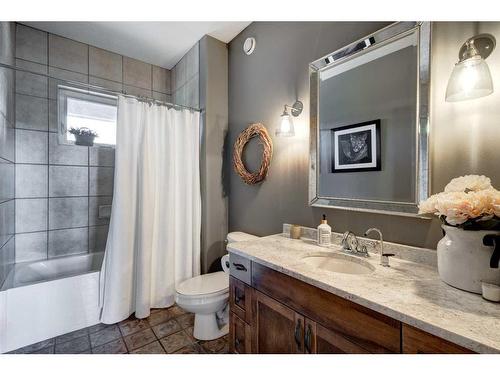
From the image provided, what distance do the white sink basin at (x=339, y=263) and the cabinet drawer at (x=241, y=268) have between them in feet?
1.03

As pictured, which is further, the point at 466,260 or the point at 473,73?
the point at 473,73

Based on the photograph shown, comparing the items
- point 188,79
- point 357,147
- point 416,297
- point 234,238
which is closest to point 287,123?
point 357,147

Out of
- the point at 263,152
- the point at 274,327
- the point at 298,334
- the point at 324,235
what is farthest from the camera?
the point at 263,152

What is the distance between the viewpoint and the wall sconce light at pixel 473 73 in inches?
34.8

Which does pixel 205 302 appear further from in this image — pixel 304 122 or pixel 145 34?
pixel 145 34

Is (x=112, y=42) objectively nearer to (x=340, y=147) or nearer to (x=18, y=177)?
(x=18, y=177)

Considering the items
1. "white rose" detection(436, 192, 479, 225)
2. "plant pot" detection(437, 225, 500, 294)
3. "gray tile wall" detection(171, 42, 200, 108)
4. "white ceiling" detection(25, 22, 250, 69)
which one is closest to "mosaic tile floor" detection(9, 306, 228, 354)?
"plant pot" detection(437, 225, 500, 294)

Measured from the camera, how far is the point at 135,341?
5.50ft

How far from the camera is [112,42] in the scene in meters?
2.46

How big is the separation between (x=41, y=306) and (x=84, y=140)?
5.34ft

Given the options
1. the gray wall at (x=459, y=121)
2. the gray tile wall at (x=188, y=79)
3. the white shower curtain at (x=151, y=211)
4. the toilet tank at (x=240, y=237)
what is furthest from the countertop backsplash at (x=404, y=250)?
the gray tile wall at (x=188, y=79)

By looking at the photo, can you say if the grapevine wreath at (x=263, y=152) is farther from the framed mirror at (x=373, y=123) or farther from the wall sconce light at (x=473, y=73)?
the wall sconce light at (x=473, y=73)
